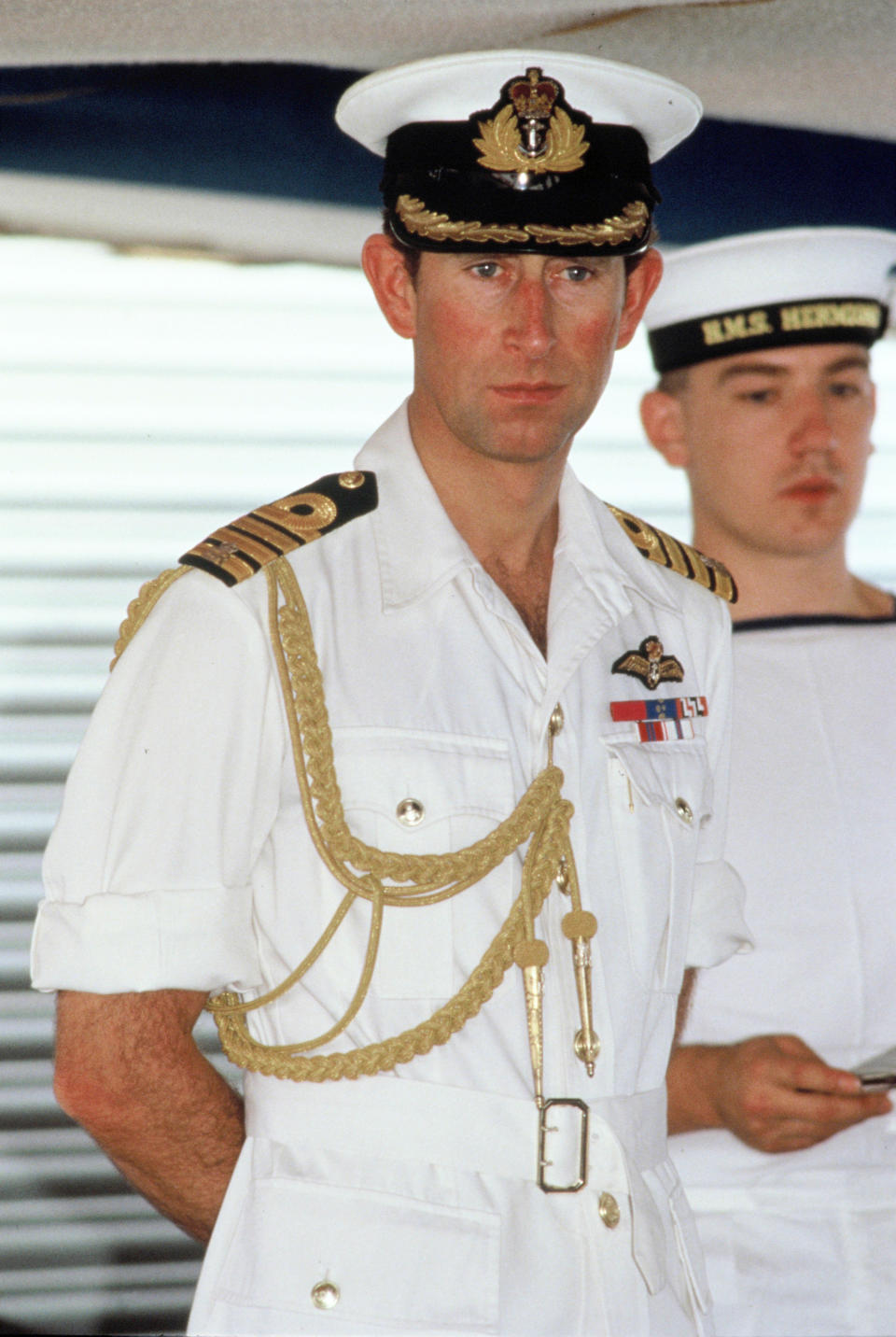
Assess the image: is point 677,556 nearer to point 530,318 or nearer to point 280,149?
point 530,318

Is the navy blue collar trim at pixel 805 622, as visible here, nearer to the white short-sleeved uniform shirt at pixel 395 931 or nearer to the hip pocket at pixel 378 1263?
the white short-sleeved uniform shirt at pixel 395 931

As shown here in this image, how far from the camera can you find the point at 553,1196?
1484mm

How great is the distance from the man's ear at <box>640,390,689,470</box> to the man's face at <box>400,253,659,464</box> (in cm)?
97

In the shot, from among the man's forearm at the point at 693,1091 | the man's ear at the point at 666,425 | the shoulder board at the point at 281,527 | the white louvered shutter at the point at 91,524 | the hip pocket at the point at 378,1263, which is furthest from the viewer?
the white louvered shutter at the point at 91,524

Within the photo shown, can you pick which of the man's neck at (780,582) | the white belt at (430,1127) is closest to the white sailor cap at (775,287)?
the man's neck at (780,582)

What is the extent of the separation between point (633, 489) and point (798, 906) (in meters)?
0.94

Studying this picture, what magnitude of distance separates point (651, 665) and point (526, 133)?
0.55m

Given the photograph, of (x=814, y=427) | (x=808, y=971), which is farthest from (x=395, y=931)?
(x=814, y=427)

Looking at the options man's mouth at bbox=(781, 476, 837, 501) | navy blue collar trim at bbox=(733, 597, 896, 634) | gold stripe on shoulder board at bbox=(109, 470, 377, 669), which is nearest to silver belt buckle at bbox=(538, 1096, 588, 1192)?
gold stripe on shoulder board at bbox=(109, 470, 377, 669)

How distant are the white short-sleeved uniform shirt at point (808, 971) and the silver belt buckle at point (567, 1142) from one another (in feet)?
2.63

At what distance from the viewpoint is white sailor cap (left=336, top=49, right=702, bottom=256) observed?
1.59 m

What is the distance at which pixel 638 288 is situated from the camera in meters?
1.76

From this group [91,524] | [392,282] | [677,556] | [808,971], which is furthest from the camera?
[91,524]

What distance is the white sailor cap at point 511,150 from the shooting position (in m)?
1.59
